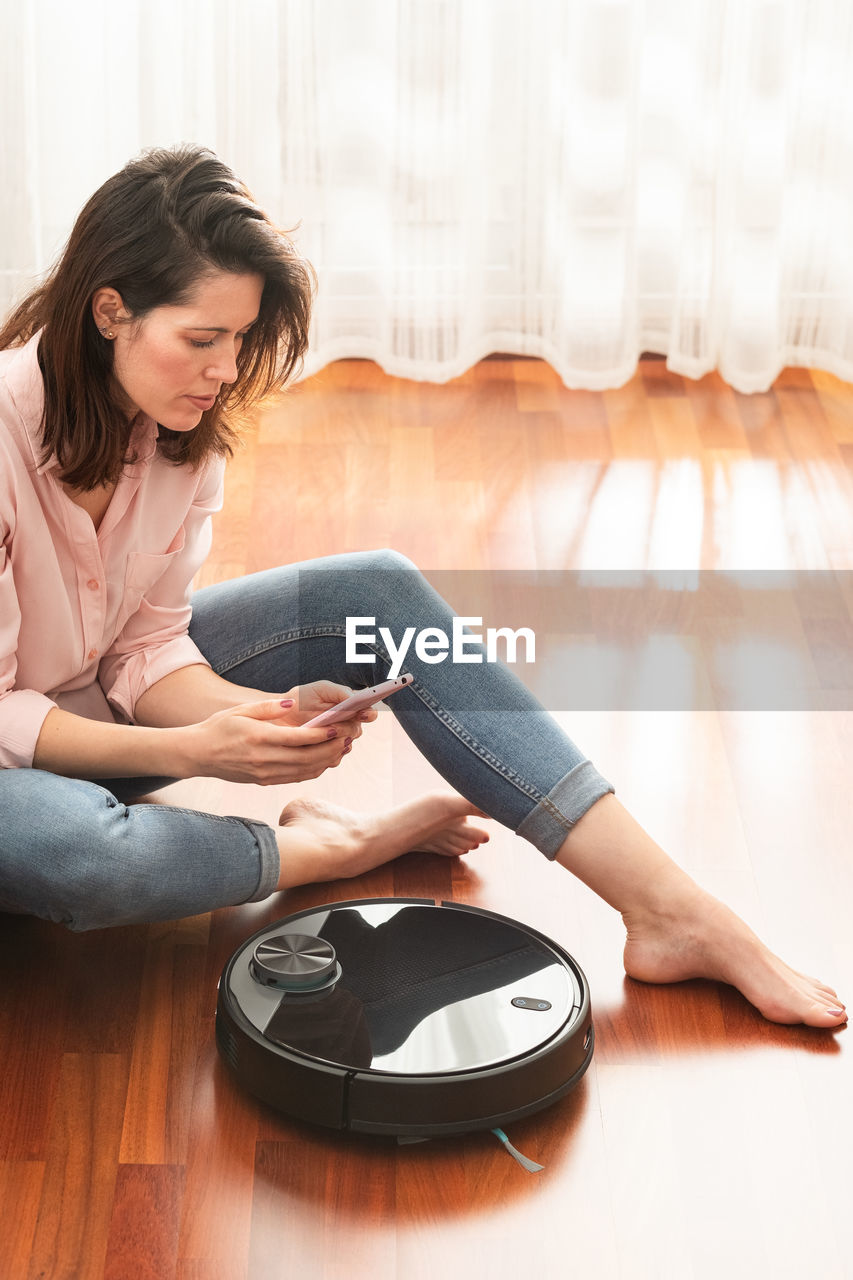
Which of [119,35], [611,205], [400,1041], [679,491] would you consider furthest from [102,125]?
[400,1041]

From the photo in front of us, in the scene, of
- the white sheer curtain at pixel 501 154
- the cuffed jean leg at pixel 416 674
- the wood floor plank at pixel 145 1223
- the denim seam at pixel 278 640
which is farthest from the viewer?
the white sheer curtain at pixel 501 154

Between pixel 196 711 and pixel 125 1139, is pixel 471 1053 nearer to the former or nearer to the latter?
pixel 125 1139

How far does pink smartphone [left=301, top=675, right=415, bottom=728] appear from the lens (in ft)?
4.74

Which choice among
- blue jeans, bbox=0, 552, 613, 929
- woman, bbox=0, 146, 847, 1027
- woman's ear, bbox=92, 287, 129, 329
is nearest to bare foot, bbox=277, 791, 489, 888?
woman, bbox=0, 146, 847, 1027

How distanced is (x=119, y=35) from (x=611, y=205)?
951 mm

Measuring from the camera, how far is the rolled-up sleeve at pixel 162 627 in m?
1.66

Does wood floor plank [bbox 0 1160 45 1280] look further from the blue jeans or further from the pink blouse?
the pink blouse

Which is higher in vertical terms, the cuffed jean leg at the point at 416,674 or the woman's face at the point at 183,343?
the woman's face at the point at 183,343

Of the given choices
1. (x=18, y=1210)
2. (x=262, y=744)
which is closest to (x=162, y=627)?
(x=262, y=744)

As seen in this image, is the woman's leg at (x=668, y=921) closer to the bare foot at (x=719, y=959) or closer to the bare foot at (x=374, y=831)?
the bare foot at (x=719, y=959)

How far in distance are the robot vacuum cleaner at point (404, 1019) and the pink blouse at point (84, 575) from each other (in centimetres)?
31

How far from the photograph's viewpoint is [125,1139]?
139cm

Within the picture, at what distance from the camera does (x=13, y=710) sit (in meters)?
1.50

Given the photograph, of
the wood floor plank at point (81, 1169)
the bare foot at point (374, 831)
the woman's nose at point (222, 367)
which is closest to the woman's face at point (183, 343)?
the woman's nose at point (222, 367)
